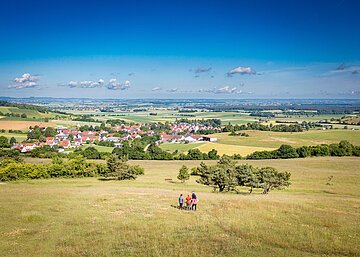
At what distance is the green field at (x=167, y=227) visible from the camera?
19.7m

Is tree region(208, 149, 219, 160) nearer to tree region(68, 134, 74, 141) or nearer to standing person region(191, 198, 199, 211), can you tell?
standing person region(191, 198, 199, 211)

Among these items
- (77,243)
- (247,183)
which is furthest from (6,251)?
(247,183)

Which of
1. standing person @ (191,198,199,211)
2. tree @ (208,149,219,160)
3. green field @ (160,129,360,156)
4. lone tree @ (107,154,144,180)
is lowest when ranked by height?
tree @ (208,149,219,160)

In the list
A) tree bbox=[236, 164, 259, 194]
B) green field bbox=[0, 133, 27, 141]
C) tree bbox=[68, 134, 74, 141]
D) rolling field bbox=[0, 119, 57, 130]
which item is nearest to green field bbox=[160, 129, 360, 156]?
tree bbox=[68, 134, 74, 141]

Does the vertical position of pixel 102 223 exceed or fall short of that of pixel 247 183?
it exceeds it

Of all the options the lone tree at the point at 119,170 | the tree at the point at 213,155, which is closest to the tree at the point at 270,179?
the lone tree at the point at 119,170

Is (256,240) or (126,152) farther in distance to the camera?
(126,152)

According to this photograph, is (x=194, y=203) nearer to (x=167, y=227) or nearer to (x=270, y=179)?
(x=167, y=227)

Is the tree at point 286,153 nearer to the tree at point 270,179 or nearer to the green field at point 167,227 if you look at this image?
the tree at point 270,179

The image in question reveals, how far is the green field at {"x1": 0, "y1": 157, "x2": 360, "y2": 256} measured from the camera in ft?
64.6

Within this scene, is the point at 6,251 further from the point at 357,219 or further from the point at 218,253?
the point at 357,219

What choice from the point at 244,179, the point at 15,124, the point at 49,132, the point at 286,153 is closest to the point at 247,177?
the point at 244,179

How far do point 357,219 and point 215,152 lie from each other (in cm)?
8318

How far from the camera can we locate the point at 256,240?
21.6 metres
